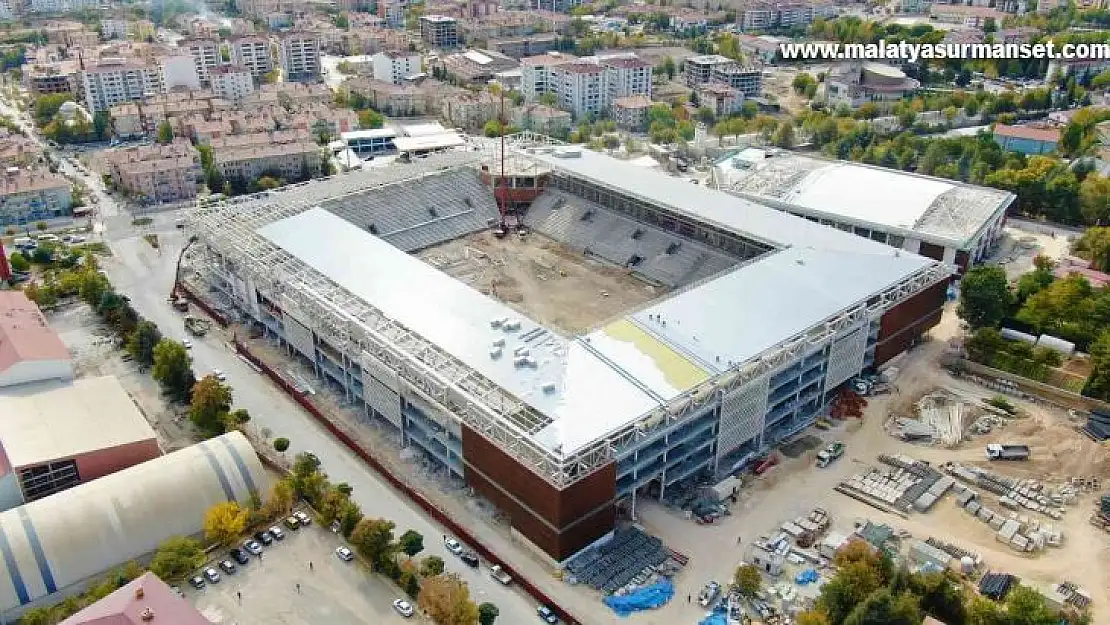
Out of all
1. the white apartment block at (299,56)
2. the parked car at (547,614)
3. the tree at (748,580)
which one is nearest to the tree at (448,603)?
the parked car at (547,614)

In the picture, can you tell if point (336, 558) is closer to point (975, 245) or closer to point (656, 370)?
point (656, 370)

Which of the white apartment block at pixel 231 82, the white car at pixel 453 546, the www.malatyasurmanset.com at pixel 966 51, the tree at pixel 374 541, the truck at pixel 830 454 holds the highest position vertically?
the www.malatyasurmanset.com at pixel 966 51

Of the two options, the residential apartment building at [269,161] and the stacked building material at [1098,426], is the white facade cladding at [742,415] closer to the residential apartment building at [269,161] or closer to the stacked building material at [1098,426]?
the stacked building material at [1098,426]

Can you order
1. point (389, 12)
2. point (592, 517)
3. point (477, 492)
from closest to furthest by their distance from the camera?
point (592, 517), point (477, 492), point (389, 12)

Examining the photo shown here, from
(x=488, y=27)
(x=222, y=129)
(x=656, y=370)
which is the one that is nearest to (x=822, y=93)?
(x=488, y=27)

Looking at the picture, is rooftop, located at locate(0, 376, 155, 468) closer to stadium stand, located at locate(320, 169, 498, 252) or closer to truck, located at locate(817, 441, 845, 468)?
stadium stand, located at locate(320, 169, 498, 252)

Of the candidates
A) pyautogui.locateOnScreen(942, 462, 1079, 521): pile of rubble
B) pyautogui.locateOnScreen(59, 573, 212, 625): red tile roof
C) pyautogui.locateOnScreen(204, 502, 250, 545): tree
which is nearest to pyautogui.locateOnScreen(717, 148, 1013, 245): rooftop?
pyautogui.locateOnScreen(942, 462, 1079, 521): pile of rubble

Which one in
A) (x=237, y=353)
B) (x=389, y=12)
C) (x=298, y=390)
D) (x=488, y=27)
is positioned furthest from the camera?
(x=389, y=12)
